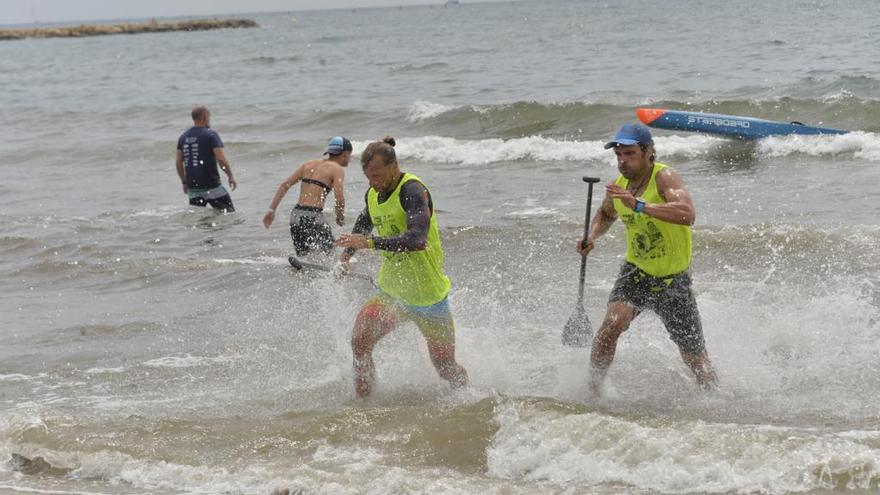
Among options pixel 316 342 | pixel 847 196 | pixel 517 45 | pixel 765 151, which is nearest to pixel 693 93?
pixel 765 151

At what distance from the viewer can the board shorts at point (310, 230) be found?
35.0 feet

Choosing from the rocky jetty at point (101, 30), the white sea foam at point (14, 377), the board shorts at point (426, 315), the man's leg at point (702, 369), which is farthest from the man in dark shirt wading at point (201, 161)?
the rocky jetty at point (101, 30)

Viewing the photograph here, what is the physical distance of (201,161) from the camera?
13445mm

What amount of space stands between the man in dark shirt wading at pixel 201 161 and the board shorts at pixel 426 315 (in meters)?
7.03

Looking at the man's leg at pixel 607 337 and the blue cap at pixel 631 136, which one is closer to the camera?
the blue cap at pixel 631 136

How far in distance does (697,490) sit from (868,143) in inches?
512

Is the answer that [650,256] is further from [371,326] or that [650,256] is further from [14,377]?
[14,377]

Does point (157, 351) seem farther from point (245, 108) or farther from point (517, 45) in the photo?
point (517, 45)

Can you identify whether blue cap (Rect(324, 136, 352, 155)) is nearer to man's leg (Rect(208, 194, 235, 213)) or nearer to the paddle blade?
the paddle blade

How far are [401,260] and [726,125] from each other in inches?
543

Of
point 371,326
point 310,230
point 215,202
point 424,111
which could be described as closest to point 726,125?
point 424,111

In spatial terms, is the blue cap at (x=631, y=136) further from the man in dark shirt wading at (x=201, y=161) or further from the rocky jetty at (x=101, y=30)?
the rocky jetty at (x=101, y=30)

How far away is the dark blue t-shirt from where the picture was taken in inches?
524

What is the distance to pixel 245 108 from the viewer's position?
30703 millimetres
